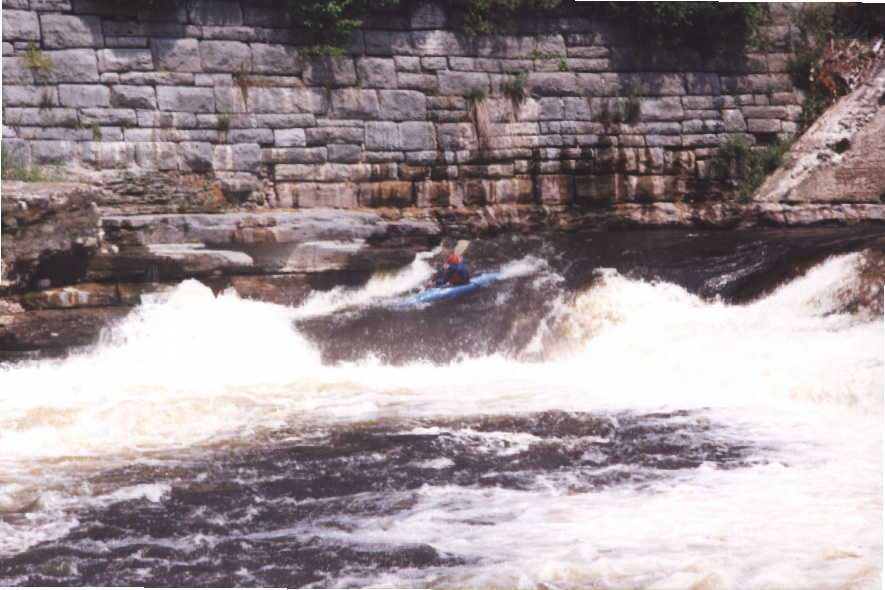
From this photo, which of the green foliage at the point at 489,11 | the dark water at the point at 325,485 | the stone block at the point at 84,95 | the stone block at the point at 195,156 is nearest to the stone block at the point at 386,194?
the stone block at the point at 195,156

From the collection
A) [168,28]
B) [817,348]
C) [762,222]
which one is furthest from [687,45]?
[817,348]

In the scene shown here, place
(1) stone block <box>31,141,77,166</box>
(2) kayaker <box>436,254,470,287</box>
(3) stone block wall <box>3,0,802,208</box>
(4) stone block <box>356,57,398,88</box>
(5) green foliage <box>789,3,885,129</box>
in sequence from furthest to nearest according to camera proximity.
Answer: (5) green foliage <box>789,3,885,129</box> → (4) stone block <box>356,57,398,88</box> → (3) stone block wall <box>3,0,802,208</box> → (1) stone block <box>31,141,77,166</box> → (2) kayaker <box>436,254,470,287</box>

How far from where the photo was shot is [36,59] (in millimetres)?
12781

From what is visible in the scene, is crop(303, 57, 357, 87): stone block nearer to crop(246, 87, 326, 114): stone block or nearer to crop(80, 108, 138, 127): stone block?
crop(246, 87, 326, 114): stone block

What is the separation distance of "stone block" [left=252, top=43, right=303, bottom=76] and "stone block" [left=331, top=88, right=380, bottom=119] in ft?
1.82

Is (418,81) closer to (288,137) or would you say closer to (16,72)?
(288,137)

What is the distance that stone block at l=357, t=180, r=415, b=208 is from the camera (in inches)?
544

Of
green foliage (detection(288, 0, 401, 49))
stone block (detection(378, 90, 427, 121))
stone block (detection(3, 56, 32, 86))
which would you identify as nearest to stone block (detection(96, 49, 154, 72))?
stone block (detection(3, 56, 32, 86))

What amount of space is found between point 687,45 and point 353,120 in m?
4.39

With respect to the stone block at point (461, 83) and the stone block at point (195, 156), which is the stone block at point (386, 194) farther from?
the stone block at point (195, 156)

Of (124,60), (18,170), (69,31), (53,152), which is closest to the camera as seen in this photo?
(18,170)

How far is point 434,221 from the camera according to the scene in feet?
45.5

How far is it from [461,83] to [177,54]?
3363mm

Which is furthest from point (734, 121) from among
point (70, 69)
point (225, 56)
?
point (70, 69)
